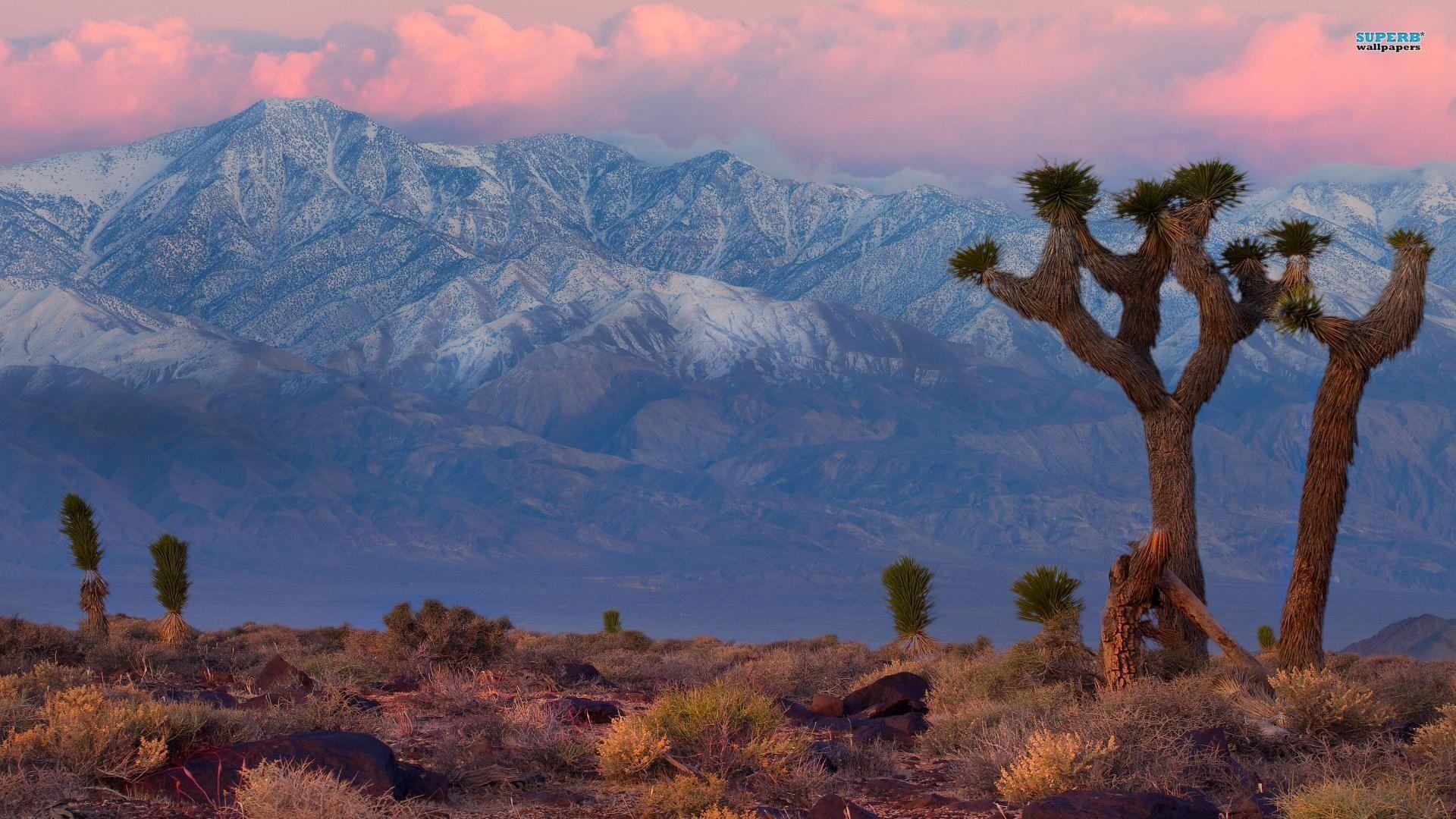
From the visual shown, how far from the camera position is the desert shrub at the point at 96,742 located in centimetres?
1003

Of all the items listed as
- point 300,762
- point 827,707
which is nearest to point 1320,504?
point 827,707

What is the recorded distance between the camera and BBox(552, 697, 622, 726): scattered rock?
1443 cm

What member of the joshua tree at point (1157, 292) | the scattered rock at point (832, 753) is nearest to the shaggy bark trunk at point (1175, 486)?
the joshua tree at point (1157, 292)

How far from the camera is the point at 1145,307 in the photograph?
19.7 meters

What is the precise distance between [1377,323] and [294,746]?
45.2 feet

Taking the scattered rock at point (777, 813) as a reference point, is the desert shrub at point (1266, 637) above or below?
above

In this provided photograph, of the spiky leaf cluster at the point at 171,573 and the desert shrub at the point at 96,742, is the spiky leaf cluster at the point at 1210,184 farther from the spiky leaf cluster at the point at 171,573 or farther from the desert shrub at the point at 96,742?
the spiky leaf cluster at the point at 171,573

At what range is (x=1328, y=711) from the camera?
1253cm

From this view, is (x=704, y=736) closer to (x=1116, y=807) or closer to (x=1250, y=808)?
(x=1116, y=807)

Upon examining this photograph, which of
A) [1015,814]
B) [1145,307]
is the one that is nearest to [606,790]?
[1015,814]

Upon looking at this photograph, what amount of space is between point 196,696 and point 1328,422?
13379mm

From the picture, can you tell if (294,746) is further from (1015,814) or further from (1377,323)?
(1377,323)

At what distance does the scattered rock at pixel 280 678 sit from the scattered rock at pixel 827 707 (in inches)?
230

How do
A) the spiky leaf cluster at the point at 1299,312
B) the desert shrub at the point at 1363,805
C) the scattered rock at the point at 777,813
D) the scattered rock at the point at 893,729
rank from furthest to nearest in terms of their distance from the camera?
1. the spiky leaf cluster at the point at 1299,312
2. the scattered rock at the point at 893,729
3. the scattered rock at the point at 777,813
4. the desert shrub at the point at 1363,805
